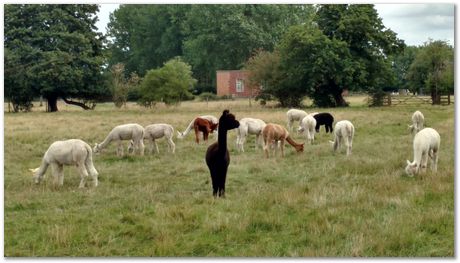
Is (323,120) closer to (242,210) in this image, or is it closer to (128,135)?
(128,135)

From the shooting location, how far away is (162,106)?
3950cm

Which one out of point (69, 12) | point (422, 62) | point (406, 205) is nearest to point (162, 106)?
point (69, 12)

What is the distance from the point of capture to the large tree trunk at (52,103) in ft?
133

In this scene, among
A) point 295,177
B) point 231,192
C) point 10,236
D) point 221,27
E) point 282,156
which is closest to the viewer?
point 10,236

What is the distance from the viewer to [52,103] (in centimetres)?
4162

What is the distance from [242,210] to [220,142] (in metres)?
1.81

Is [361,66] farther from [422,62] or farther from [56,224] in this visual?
[56,224]

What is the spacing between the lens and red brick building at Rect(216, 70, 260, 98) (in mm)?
41381

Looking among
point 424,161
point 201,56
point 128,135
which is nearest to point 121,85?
point 201,56

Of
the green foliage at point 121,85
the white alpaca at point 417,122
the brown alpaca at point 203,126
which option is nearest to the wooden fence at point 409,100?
the green foliage at point 121,85

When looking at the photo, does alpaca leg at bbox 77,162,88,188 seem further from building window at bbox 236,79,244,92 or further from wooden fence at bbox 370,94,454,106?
wooden fence at bbox 370,94,454,106

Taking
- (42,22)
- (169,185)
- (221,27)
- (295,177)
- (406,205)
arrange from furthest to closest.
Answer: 1. (221,27)
2. (42,22)
3. (295,177)
4. (169,185)
5. (406,205)

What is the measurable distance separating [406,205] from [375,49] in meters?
39.9

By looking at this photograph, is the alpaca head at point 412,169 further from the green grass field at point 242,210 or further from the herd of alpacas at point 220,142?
the green grass field at point 242,210
